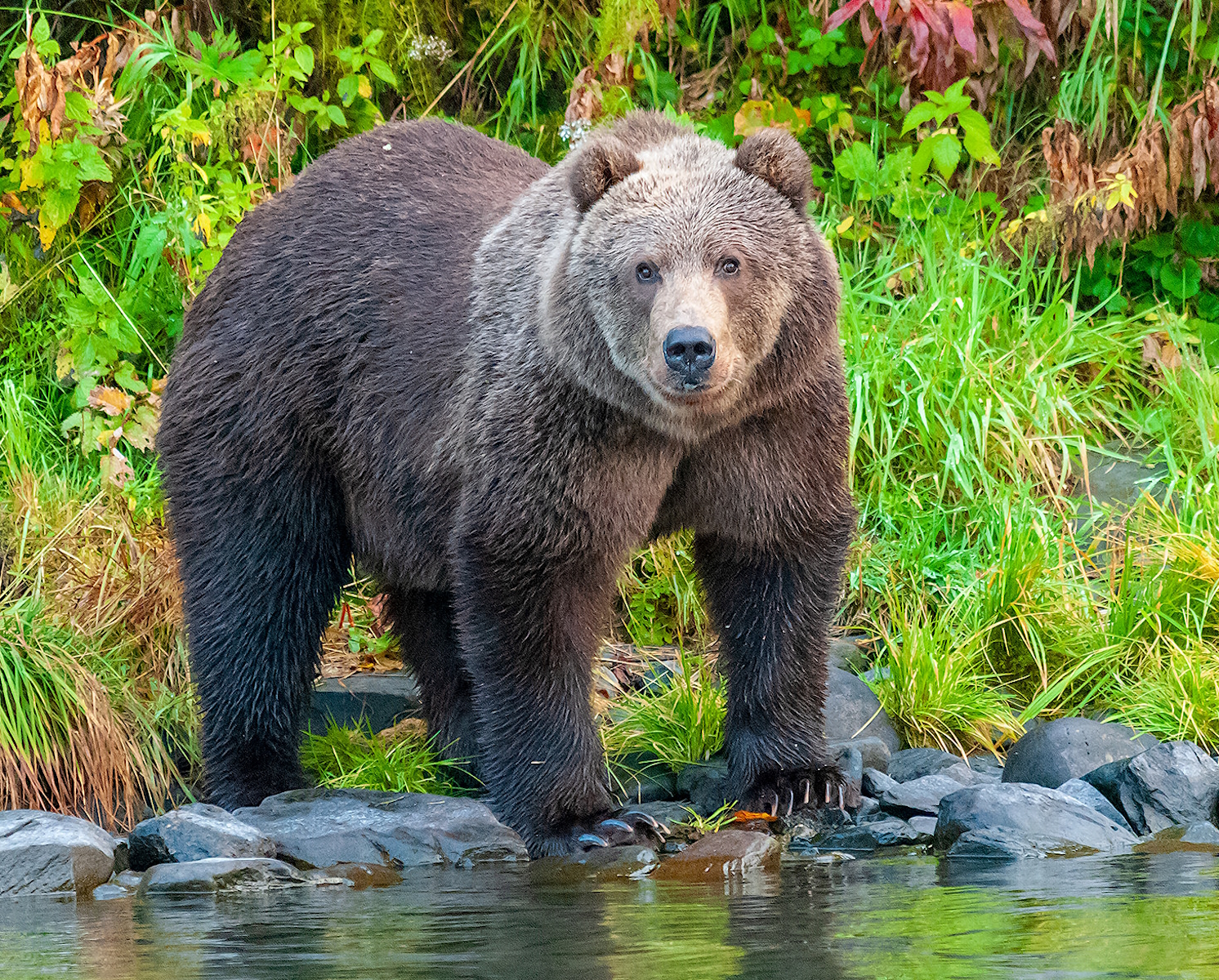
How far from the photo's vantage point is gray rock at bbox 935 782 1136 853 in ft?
15.5

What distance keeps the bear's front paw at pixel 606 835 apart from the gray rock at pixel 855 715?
1.13 meters

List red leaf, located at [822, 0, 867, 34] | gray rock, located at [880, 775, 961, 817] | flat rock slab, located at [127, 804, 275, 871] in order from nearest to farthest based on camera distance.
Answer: flat rock slab, located at [127, 804, 275, 871] → gray rock, located at [880, 775, 961, 817] → red leaf, located at [822, 0, 867, 34]

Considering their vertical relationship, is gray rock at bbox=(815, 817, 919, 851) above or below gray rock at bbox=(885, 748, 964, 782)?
below

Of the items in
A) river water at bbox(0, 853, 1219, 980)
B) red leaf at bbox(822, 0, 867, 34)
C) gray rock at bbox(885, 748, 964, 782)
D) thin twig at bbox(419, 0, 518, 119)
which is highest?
thin twig at bbox(419, 0, 518, 119)

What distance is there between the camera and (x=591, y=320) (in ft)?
16.2

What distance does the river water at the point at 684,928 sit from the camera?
332 cm

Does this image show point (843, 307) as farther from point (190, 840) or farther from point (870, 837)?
point (190, 840)

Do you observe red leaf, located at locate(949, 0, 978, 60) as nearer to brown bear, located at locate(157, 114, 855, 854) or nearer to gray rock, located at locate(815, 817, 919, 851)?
brown bear, located at locate(157, 114, 855, 854)

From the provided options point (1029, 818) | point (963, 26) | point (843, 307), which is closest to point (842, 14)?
point (963, 26)

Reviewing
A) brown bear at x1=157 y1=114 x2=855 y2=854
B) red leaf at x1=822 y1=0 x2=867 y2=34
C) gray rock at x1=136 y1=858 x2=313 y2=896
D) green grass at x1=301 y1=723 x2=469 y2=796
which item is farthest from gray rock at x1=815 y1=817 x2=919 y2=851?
red leaf at x1=822 y1=0 x2=867 y2=34

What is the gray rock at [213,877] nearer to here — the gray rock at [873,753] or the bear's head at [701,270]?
the bear's head at [701,270]

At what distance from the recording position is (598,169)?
506 centimetres

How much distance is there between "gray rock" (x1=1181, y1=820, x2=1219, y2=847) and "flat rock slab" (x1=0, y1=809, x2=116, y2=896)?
315cm

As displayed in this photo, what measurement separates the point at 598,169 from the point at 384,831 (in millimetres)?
2124
